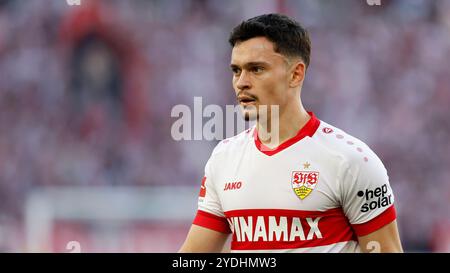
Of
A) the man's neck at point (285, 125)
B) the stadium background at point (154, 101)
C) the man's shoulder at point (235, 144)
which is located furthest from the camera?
the stadium background at point (154, 101)

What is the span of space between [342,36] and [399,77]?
3.05 feet

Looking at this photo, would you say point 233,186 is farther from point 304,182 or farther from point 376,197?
point 376,197

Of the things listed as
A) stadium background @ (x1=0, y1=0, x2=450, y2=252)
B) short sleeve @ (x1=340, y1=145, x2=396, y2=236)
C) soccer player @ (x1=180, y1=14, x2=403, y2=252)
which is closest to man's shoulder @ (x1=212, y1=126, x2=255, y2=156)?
soccer player @ (x1=180, y1=14, x2=403, y2=252)

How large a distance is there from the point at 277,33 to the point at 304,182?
2.43 ft

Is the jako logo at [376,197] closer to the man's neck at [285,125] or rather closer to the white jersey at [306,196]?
the white jersey at [306,196]

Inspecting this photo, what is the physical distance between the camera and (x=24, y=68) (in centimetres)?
964

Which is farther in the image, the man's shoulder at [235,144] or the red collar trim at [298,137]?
the man's shoulder at [235,144]

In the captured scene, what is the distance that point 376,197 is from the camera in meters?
3.28

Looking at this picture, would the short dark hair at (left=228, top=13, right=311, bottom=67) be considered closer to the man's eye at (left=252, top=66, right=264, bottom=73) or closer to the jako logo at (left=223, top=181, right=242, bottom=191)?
the man's eye at (left=252, top=66, right=264, bottom=73)

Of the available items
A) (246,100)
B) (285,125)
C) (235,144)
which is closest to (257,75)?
(246,100)

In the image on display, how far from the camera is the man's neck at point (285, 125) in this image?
3.55 m

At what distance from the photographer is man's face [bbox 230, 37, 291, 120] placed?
11.3ft

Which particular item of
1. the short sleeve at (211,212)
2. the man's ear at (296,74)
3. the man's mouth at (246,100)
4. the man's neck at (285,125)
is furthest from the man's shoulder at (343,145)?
the short sleeve at (211,212)
